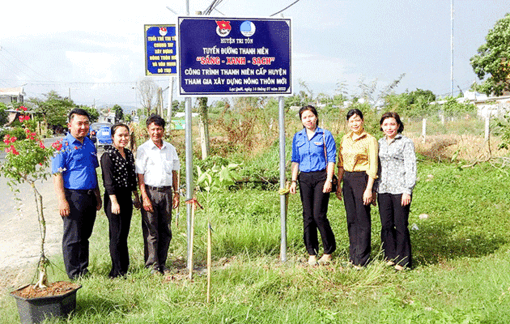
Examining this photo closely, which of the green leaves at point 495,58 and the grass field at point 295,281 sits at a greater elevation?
the green leaves at point 495,58

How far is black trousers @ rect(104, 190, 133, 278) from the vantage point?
4.83m

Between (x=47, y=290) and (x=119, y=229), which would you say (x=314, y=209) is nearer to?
(x=119, y=229)

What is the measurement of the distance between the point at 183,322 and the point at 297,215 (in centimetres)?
463

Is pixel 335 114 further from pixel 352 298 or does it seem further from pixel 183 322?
pixel 183 322

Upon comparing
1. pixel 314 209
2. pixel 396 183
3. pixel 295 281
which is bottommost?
pixel 295 281

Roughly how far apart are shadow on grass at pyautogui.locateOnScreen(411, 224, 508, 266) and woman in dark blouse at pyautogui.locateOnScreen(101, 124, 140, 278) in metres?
3.41

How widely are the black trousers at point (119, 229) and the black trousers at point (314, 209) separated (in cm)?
195

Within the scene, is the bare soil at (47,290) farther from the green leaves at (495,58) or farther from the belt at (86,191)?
the green leaves at (495,58)

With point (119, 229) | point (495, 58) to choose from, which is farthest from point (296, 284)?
point (495, 58)

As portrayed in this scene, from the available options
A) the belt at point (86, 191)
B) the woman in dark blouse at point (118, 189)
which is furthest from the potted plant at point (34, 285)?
the woman in dark blouse at point (118, 189)

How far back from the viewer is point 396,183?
5.14m

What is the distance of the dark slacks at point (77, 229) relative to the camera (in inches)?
181

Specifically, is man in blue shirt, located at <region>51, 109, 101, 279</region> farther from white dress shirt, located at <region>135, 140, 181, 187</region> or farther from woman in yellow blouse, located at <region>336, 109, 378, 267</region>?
woman in yellow blouse, located at <region>336, 109, 378, 267</region>

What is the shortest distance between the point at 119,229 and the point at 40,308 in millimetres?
1282
